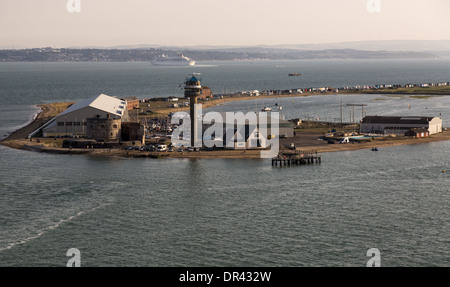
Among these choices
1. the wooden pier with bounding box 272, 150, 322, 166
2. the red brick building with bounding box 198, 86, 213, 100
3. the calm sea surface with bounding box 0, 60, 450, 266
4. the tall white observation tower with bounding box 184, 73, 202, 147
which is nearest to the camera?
the calm sea surface with bounding box 0, 60, 450, 266

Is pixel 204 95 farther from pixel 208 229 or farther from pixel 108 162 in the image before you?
pixel 208 229

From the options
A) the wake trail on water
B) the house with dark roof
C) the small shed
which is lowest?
the wake trail on water

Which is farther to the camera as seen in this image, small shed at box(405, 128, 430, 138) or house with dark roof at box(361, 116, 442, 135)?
house with dark roof at box(361, 116, 442, 135)

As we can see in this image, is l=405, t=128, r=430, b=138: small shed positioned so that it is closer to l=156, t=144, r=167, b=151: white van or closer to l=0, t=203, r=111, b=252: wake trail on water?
l=156, t=144, r=167, b=151: white van

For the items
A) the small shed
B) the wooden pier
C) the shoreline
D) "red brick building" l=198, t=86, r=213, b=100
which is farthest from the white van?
"red brick building" l=198, t=86, r=213, b=100

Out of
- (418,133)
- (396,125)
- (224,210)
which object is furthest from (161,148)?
(418,133)

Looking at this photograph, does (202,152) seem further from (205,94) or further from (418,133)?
(205,94)

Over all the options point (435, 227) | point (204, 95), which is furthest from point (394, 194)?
point (204, 95)
